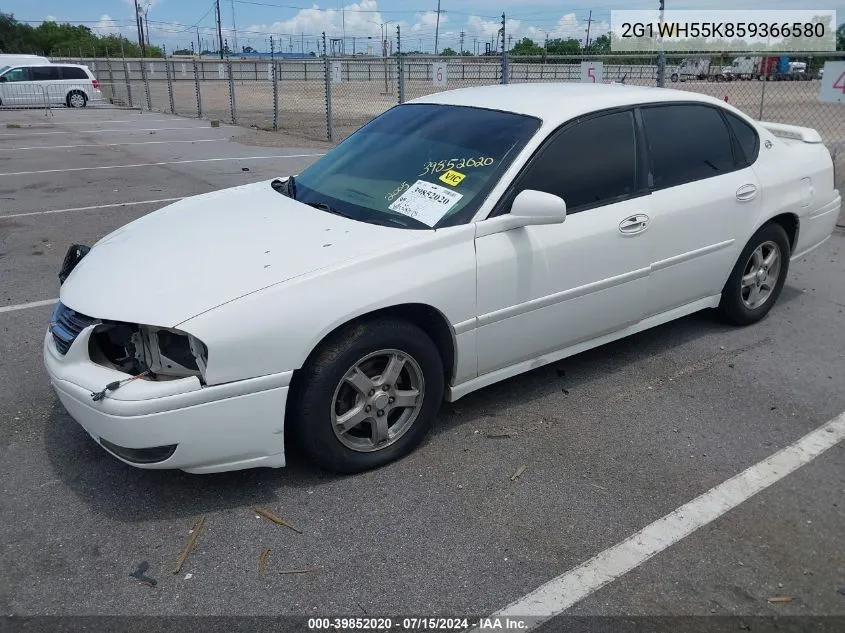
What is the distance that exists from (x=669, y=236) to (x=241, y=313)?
8.24ft

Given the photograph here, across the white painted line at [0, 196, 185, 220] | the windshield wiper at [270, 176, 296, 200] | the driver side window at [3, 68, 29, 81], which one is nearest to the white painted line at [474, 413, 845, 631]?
the windshield wiper at [270, 176, 296, 200]

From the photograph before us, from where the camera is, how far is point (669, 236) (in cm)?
412

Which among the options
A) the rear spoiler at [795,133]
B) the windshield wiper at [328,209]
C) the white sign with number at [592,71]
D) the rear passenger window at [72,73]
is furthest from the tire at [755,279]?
the rear passenger window at [72,73]

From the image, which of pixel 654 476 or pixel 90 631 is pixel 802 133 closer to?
pixel 654 476

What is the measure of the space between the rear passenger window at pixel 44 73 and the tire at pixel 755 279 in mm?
27927

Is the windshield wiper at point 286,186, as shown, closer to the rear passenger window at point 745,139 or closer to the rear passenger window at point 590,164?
the rear passenger window at point 590,164

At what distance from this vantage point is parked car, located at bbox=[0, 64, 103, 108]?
25906 millimetres

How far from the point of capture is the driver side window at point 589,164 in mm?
3672

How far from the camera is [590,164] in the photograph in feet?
12.7

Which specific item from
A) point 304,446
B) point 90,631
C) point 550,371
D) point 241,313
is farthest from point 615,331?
point 90,631

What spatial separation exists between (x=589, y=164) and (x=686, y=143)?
90 centimetres

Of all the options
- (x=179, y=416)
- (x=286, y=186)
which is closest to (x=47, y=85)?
→ (x=286, y=186)

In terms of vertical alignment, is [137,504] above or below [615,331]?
below

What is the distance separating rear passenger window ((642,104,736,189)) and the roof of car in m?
0.10
